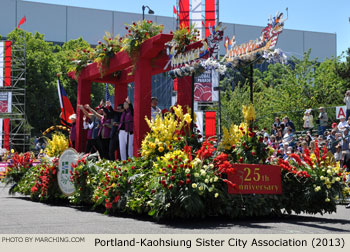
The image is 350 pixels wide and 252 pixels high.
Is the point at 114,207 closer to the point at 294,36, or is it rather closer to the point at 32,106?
the point at 32,106

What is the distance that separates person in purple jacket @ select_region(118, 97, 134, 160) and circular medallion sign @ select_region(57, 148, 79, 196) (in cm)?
113

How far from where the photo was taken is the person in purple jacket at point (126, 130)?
13009 mm

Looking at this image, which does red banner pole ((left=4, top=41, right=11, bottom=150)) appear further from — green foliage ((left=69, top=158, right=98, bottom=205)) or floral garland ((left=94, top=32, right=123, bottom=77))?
green foliage ((left=69, top=158, right=98, bottom=205))

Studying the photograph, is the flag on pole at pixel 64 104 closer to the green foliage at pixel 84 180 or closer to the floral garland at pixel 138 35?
the green foliage at pixel 84 180

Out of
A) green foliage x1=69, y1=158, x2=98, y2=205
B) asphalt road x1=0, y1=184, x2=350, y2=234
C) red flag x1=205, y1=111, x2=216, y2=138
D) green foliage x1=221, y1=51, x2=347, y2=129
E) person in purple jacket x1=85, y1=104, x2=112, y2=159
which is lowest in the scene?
asphalt road x1=0, y1=184, x2=350, y2=234

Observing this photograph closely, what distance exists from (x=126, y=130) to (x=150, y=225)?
4865 mm

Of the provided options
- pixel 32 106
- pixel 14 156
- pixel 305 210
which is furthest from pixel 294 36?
pixel 305 210

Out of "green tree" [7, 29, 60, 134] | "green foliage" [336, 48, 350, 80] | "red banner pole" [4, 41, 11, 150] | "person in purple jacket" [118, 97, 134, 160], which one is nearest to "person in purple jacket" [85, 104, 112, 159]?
"person in purple jacket" [118, 97, 134, 160]

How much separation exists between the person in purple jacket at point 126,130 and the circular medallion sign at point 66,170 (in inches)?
44.5

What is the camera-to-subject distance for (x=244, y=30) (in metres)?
65.2

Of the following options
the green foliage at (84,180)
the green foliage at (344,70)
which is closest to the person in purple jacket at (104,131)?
the green foliage at (84,180)

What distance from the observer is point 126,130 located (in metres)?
13.1

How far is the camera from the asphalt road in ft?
25.5

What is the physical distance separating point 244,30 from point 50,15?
22873mm
